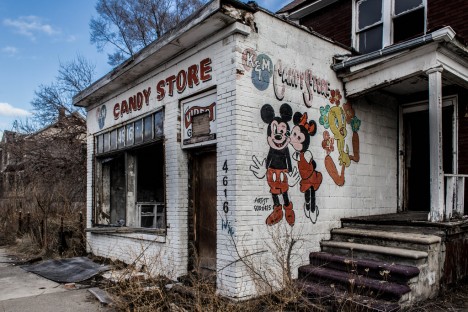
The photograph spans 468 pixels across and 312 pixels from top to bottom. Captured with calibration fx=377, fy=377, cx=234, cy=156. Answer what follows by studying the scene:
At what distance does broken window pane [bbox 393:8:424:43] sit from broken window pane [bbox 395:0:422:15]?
0.13 meters

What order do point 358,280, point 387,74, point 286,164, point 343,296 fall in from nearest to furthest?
Answer: point 343,296 → point 358,280 → point 286,164 → point 387,74

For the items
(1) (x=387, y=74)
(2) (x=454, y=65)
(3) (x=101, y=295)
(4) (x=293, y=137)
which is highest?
(2) (x=454, y=65)

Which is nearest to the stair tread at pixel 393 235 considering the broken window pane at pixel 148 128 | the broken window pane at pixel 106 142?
the broken window pane at pixel 148 128

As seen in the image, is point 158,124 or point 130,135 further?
point 130,135

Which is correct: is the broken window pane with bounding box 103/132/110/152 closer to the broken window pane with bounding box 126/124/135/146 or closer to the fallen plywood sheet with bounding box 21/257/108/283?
the broken window pane with bounding box 126/124/135/146

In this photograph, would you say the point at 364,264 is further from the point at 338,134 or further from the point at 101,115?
the point at 101,115

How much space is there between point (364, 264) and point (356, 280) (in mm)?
375

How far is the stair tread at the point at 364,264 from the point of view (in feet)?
16.9

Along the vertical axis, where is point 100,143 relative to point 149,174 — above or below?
above

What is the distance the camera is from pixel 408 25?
880 centimetres

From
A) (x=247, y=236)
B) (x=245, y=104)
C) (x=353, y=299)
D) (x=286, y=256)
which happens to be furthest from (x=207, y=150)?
(x=353, y=299)

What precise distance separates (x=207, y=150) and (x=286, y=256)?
218 cm

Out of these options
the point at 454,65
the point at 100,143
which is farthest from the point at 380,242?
the point at 100,143

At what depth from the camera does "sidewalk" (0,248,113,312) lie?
5.83 meters
